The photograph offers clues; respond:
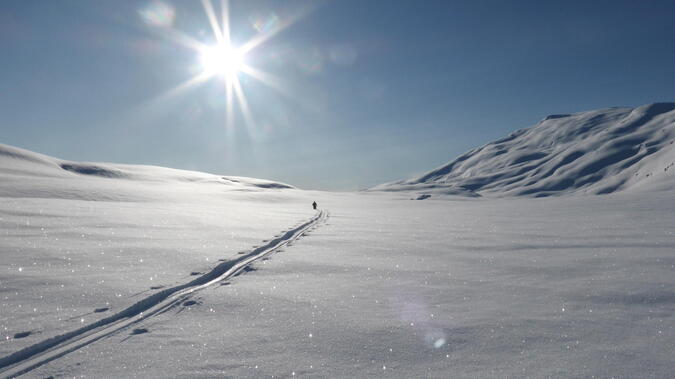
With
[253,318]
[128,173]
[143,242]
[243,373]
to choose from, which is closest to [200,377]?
[243,373]

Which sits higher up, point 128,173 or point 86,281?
point 128,173

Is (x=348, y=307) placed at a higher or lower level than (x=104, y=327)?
lower

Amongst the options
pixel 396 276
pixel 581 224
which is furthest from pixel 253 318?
pixel 581 224

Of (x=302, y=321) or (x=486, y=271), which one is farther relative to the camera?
(x=486, y=271)

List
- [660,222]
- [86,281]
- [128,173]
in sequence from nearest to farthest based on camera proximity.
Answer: [86,281] < [660,222] < [128,173]

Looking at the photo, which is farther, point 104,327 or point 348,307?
point 348,307

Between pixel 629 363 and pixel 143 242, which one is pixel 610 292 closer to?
pixel 629 363

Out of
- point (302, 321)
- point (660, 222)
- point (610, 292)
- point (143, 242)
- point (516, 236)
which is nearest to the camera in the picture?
point (302, 321)

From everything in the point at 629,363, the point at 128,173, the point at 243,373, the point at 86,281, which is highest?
the point at 128,173

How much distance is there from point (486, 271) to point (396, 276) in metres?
1.69

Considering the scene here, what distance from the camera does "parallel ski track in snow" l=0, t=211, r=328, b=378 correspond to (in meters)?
3.21

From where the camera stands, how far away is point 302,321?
424 centimetres

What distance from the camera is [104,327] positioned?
400 cm

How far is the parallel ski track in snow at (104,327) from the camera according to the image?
321 centimetres
